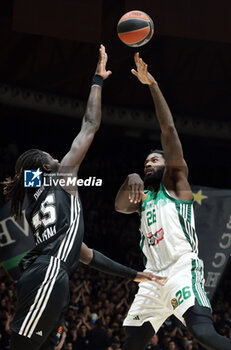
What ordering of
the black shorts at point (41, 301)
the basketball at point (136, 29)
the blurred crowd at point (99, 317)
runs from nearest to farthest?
1. the black shorts at point (41, 301)
2. the basketball at point (136, 29)
3. the blurred crowd at point (99, 317)

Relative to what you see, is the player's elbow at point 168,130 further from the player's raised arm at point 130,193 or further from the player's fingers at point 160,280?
the player's fingers at point 160,280

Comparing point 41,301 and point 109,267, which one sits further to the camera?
point 109,267

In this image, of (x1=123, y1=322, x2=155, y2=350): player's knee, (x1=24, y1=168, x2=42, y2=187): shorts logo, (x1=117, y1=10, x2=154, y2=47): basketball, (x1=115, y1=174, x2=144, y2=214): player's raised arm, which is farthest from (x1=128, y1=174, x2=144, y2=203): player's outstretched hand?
(x1=117, y1=10, x2=154, y2=47): basketball

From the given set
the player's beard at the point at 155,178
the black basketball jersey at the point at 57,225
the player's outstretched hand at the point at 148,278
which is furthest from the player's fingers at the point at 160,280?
the black basketball jersey at the point at 57,225

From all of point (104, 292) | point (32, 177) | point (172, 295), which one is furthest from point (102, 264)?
point (104, 292)

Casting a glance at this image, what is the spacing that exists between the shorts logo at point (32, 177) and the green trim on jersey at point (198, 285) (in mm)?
1660

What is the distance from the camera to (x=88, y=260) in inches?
191

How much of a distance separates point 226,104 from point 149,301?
47.7 feet

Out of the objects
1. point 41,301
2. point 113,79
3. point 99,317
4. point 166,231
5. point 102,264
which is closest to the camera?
point 41,301

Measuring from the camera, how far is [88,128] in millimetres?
4395

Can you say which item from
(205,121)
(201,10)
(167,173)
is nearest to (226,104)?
(205,121)

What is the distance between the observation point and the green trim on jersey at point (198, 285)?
480 cm

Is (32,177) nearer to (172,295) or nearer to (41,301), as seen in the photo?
(41,301)

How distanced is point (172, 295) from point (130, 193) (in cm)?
98
